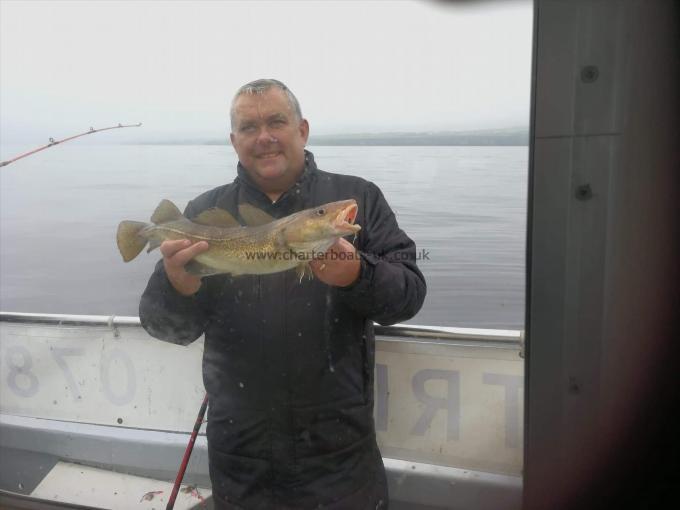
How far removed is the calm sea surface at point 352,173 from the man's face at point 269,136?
91mm

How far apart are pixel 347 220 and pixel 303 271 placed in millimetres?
235

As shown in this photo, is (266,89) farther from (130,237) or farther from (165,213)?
(130,237)

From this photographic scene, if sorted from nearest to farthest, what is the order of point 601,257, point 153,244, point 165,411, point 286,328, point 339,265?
point 601,257 → point 339,265 → point 153,244 → point 286,328 → point 165,411

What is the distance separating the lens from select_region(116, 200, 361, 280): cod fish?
141cm

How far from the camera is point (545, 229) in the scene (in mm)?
1352

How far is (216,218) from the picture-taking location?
1641 millimetres

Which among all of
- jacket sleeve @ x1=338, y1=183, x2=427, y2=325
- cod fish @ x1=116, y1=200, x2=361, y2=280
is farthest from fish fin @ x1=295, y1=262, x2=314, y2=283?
jacket sleeve @ x1=338, y1=183, x2=427, y2=325

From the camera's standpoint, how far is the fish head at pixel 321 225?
137cm

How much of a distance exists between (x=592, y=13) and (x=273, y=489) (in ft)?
5.62

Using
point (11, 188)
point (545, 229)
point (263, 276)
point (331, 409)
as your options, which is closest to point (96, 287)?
point (11, 188)

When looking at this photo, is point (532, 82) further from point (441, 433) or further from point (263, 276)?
point (441, 433)

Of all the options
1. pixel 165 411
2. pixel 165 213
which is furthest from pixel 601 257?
pixel 165 411

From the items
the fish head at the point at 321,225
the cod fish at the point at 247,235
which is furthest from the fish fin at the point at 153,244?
the fish head at the point at 321,225

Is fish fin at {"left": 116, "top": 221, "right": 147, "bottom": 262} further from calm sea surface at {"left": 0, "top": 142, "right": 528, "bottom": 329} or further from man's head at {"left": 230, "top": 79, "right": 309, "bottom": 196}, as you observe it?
man's head at {"left": 230, "top": 79, "right": 309, "bottom": 196}
